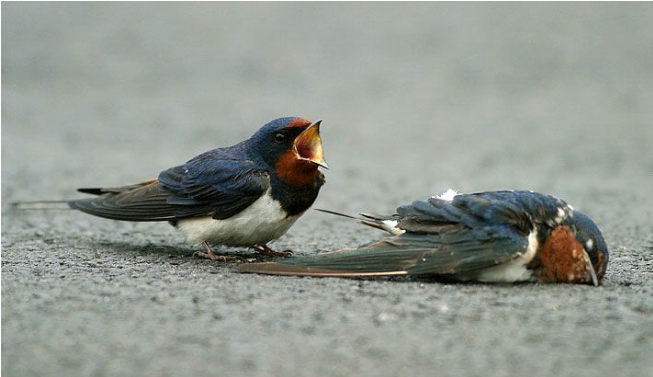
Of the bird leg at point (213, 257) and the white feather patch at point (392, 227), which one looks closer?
the white feather patch at point (392, 227)

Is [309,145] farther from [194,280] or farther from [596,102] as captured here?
[596,102]

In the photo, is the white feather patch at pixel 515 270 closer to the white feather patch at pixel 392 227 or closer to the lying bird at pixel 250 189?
the white feather patch at pixel 392 227

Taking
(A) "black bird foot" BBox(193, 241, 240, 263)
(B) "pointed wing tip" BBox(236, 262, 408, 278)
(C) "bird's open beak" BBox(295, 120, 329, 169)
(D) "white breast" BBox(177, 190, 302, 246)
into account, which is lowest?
(B) "pointed wing tip" BBox(236, 262, 408, 278)

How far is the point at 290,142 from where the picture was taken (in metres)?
4.98

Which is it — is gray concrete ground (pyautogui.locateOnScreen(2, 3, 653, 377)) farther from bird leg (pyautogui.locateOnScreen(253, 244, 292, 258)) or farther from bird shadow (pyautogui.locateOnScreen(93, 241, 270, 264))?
bird leg (pyautogui.locateOnScreen(253, 244, 292, 258))

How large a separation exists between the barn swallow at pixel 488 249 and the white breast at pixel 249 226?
0.42 meters

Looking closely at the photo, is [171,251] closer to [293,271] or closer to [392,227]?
[293,271]

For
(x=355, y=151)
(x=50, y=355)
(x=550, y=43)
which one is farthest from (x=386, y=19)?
(x=50, y=355)

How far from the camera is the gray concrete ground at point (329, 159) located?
3.42 metres

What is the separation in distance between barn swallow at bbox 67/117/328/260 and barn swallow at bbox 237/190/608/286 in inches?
18.0

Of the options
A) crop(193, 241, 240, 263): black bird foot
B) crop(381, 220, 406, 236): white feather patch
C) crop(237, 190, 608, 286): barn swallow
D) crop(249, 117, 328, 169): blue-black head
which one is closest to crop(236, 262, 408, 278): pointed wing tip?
crop(237, 190, 608, 286): barn swallow

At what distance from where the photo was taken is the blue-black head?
16.2 feet

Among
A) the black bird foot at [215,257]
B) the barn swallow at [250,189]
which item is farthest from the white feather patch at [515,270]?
the black bird foot at [215,257]

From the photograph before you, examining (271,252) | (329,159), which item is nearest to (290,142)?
(271,252)
